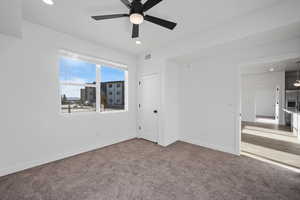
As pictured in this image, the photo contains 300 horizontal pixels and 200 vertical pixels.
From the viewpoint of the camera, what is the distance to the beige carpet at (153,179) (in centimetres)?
172

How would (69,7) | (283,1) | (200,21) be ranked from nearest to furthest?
(283,1) < (69,7) < (200,21)

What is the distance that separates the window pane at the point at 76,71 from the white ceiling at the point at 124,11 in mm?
646

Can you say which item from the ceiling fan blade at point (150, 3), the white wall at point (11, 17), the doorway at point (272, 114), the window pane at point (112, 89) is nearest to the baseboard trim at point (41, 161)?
the window pane at point (112, 89)

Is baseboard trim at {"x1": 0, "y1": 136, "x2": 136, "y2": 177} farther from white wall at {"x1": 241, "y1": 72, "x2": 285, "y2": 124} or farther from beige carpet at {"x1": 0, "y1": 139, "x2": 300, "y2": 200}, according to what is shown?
white wall at {"x1": 241, "y1": 72, "x2": 285, "y2": 124}

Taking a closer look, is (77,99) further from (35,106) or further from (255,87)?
(255,87)

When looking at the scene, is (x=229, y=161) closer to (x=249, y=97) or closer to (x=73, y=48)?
(x=73, y=48)

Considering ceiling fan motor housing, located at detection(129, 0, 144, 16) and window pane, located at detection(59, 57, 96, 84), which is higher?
ceiling fan motor housing, located at detection(129, 0, 144, 16)

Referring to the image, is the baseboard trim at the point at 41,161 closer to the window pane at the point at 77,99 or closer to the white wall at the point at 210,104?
the window pane at the point at 77,99

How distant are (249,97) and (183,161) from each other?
23.2 ft

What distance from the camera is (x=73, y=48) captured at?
2.93 meters

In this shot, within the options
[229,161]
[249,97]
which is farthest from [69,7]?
[249,97]

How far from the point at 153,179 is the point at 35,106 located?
8.85 ft

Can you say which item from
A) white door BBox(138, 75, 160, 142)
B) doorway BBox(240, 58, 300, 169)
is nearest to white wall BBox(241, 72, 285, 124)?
doorway BBox(240, 58, 300, 169)

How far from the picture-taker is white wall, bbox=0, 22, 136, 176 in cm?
219
